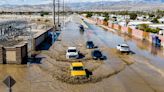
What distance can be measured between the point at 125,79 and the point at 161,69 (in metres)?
6.60

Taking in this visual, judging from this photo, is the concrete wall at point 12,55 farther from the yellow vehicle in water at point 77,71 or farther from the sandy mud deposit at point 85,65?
the yellow vehicle in water at point 77,71

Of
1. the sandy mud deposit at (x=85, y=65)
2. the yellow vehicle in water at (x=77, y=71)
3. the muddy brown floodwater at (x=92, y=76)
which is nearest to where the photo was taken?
the muddy brown floodwater at (x=92, y=76)

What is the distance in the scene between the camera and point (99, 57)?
36.4m

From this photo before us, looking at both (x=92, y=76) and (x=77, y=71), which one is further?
(x=92, y=76)

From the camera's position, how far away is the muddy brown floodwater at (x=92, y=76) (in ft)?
78.8

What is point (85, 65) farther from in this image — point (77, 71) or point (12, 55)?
point (12, 55)

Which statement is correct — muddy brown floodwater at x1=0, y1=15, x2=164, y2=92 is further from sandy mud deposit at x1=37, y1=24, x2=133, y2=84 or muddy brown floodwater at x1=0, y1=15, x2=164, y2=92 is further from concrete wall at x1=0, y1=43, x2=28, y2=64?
concrete wall at x1=0, y1=43, x2=28, y2=64

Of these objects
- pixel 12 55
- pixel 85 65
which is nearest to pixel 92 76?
pixel 85 65

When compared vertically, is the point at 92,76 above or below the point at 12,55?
below

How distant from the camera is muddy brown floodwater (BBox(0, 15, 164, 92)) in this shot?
78.8 feet

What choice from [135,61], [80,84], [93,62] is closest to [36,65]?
[93,62]

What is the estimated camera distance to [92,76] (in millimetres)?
27672

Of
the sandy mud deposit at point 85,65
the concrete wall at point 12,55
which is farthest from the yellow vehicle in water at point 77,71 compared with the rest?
the concrete wall at point 12,55

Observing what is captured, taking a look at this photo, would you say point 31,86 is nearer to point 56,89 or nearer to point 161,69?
point 56,89
